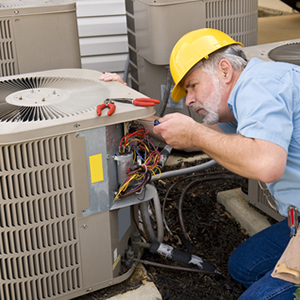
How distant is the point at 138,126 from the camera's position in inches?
79.5

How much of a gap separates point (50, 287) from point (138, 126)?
0.80m

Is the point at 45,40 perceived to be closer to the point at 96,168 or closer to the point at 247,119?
the point at 96,168

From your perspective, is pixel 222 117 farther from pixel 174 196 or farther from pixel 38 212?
pixel 174 196

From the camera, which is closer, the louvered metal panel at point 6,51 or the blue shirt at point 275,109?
the blue shirt at point 275,109

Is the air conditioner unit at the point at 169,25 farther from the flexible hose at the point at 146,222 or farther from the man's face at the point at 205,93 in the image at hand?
the flexible hose at the point at 146,222

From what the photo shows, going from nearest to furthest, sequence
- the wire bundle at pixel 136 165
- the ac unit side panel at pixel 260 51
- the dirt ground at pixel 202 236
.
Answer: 1. the wire bundle at pixel 136 165
2. the dirt ground at pixel 202 236
3. the ac unit side panel at pixel 260 51

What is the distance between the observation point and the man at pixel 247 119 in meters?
1.49

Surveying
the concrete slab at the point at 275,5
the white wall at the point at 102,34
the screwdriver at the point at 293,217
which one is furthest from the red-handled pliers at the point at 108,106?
the concrete slab at the point at 275,5

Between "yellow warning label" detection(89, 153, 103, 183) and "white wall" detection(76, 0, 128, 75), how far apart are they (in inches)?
94.2

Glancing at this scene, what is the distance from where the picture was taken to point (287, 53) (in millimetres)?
2520

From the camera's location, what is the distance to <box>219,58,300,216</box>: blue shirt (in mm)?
1487

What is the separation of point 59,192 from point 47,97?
45 centimetres

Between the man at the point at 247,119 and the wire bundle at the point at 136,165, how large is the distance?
136 mm

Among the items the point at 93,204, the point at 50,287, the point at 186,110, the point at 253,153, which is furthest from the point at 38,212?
the point at 186,110
